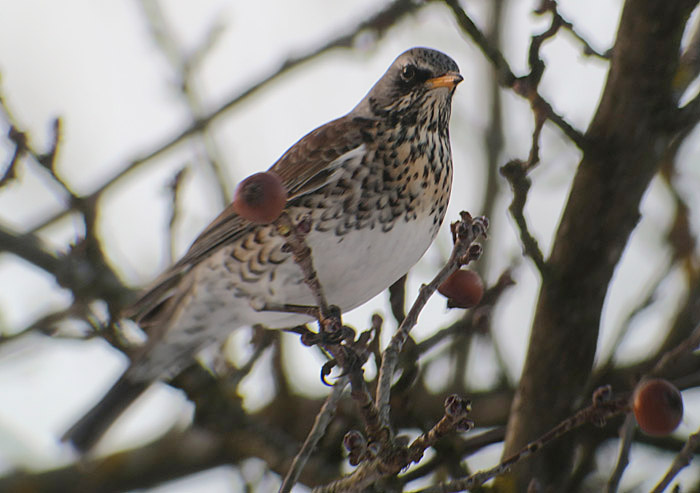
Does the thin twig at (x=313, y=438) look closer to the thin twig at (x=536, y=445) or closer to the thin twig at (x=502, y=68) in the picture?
the thin twig at (x=536, y=445)

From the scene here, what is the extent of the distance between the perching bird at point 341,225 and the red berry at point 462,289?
1.69 feet

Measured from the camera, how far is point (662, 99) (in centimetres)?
284

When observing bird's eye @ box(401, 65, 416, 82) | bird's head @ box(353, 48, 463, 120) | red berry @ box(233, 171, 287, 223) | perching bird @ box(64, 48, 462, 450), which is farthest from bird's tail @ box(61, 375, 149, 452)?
red berry @ box(233, 171, 287, 223)

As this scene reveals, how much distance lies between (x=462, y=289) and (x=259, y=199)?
33.4 inches

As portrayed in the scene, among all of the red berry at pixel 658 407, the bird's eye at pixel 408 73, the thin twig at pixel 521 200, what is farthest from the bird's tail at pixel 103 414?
the red berry at pixel 658 407

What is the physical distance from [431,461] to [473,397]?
5.11 feet

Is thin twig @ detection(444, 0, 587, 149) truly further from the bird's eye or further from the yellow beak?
the bird's eye

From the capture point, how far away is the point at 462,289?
255 cm

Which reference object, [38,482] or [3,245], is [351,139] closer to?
[3,245]

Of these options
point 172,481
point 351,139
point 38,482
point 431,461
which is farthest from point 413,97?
point 38,482

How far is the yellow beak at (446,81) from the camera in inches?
125

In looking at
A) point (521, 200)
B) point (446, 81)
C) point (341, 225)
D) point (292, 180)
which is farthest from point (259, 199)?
point (446, 81)

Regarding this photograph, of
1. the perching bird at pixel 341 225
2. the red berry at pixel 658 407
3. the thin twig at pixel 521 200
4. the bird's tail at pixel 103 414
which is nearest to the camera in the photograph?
the red berry at pixel 658 407

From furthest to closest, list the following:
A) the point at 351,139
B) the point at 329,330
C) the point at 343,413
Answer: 1. the point at 343,413
2. the point at 351,139
3. the point at 329,330
